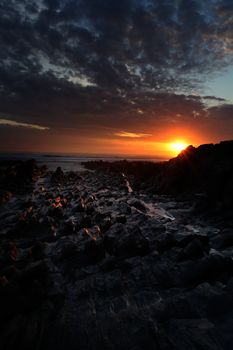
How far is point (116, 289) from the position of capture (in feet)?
16.1

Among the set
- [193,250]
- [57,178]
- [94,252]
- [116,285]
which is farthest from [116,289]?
[57,178]

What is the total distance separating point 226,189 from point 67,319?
9188 millimetres

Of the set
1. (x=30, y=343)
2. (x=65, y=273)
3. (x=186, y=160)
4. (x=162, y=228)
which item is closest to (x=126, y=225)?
(x=162, y=228)

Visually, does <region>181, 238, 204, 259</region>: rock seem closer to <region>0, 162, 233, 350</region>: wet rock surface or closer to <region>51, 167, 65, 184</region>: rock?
<region>0, 162, 233, 350</region>: wet rock surface

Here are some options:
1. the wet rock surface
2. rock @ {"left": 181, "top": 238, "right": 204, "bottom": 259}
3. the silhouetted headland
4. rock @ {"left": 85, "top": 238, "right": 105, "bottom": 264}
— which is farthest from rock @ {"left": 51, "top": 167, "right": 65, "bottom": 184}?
rock @ {"left": 181, "top": 238, "right": 204, "bottom": 259}

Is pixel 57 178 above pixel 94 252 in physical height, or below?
below

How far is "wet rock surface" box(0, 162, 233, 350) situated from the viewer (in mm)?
3604

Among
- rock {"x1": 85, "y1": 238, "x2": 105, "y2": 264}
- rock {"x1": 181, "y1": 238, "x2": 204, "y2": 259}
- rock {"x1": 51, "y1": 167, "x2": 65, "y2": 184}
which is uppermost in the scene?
rock {"x1": 181, "y1": 238, "x2": 204, "y2": 259}

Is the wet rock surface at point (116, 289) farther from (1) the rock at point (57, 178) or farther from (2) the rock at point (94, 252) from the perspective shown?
(1) the rock at point (57, 178)

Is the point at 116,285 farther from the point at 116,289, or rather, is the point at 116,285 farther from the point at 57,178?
the point at 57,178

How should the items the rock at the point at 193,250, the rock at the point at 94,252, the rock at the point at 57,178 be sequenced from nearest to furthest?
the rock at the point at 193,250 → the rock at the point at 94,252 → the rock at the point at 57,178

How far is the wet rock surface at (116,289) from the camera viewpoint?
3.60 meters

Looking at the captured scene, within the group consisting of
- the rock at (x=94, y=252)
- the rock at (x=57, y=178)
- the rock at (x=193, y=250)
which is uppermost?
the rock at (x=193, y=250)

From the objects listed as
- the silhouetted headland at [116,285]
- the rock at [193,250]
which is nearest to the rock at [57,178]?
the silhouetted headland at [116,285]
